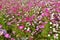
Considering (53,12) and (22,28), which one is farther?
(53,12)

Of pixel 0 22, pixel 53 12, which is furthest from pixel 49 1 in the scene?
pixel 0 22

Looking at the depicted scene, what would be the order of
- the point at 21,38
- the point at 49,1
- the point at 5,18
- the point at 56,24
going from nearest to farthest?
the point at 21,38 → the point at 56,24 → the point at 5,18 → the point at 49,1

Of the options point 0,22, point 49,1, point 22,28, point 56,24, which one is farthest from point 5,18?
point 49,1

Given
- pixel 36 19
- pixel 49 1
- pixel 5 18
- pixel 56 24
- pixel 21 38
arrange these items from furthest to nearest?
pixel 49 1, pixel 5 18, pixel 36 19, pixel 56 24, pixel 21 38

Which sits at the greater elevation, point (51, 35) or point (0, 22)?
point (0, 22)

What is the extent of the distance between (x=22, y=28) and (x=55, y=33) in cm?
78

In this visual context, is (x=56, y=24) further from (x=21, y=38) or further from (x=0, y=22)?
(x=0, y=22)

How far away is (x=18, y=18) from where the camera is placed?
5836 millimetres

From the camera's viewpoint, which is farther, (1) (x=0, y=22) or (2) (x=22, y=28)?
(1) (x=0, y=22)

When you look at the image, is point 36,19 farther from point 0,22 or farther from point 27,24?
point 0,22

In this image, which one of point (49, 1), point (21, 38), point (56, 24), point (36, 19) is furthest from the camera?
point (49, 1)

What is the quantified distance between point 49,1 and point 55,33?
2940mm

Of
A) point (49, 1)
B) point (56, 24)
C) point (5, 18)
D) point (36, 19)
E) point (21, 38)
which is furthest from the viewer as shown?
point (49, 1)

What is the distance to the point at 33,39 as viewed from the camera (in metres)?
4.82
